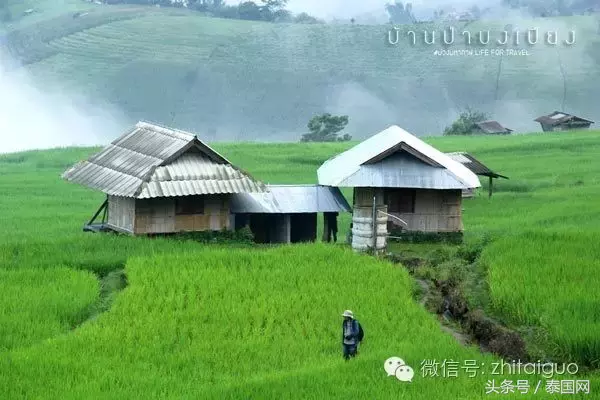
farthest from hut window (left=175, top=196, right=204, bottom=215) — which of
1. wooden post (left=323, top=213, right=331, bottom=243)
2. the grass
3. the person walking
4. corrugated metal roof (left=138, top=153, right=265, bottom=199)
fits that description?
the person walking

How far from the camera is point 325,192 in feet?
77.1

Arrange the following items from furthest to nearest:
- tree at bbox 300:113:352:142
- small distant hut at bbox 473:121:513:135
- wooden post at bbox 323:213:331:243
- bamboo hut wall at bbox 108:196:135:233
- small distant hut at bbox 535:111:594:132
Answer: tree at bbox 300:113:352:142 → small distant hut at bbox 473:121:513:135 → small distant hut at bbox 535:111:594:132 → wooden post at bbox 323:213:331:243 → bamboo hut wall at bbox 108:196:135:233

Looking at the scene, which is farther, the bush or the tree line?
the tree line

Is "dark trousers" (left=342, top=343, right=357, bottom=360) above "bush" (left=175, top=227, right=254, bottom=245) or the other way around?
the other way around

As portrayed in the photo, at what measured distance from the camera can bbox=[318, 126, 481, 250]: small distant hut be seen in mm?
21625

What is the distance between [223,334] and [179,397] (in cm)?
276

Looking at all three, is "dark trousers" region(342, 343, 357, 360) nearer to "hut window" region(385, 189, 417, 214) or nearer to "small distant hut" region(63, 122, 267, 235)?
"small distant hut" region(63, 122, 267, 235)

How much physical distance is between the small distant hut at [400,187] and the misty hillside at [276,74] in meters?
58.6

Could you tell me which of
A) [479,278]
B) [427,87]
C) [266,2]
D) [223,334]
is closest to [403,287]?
[479,278]

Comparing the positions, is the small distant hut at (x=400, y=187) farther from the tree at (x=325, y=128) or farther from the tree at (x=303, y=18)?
the tree at (x=303, y=18)

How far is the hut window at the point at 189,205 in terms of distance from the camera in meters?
22.1

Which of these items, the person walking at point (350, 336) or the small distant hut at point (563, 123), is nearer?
the person walking at point (350, 336)

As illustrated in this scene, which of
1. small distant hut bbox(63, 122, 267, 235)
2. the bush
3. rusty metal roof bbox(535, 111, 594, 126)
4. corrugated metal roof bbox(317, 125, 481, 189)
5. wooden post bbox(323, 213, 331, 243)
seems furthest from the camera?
rusty metal roof bbox(535, 111, 594, 126)

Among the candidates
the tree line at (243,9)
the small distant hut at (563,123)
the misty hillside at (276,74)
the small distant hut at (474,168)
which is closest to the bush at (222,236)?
the small distant hut at (474,168)
